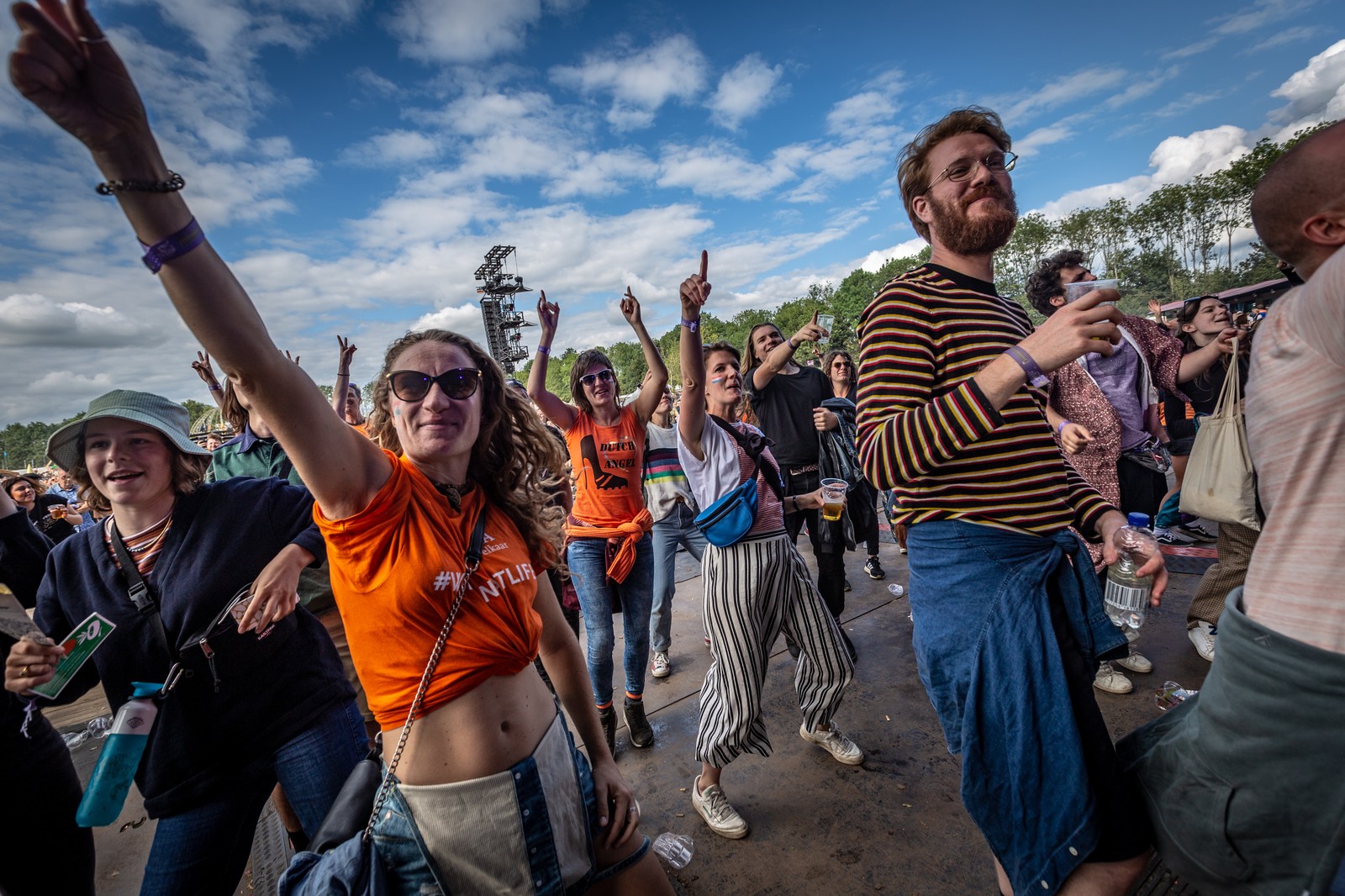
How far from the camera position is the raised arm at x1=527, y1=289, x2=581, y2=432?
374 cm

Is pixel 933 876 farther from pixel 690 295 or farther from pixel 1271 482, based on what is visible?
pixel 690 295

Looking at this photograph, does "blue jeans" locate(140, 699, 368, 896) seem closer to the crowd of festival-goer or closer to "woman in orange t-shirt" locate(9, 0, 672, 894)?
the crowd of festival-goer

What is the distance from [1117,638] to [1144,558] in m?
0.27

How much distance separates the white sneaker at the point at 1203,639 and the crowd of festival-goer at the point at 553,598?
2169mm

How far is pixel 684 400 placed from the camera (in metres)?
2.63

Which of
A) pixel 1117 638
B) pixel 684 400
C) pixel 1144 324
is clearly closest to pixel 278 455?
pixel 684 400

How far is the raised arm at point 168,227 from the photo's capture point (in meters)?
0.78

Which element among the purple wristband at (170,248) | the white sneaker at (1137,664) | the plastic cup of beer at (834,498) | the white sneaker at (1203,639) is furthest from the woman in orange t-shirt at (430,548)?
the white sneaker at (1203,639)

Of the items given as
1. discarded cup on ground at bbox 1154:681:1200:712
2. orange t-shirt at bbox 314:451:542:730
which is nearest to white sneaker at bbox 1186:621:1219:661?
discarded cup on ground at bbox 1154:681:1200:712

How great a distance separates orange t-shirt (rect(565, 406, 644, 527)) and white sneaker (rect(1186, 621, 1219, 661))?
3.49 metres

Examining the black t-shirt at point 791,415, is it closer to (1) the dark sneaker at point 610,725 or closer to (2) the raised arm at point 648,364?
(2) the raised arm at point 648,364

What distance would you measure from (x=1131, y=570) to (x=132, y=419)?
3.26m

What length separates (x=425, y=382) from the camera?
5.08ft

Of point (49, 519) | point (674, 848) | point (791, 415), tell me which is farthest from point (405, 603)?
point (49, 519)
